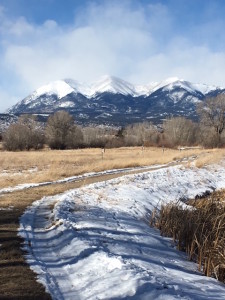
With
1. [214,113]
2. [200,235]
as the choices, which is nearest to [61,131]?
[214,113]

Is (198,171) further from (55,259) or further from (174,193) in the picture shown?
(55,259)

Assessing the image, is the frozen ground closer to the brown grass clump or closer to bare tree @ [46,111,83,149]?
the brown grass clump

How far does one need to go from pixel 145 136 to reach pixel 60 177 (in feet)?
234

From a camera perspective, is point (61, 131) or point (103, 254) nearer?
point (103, 254)

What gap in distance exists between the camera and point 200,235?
848 centimetres

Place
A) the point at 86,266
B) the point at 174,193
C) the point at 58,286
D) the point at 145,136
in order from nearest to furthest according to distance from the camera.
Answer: the point at 58,286
the point at 86,266
the point at 174,193
the point at 145,136

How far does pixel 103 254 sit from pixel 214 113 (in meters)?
58.6

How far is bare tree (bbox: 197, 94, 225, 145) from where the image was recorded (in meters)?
60.6

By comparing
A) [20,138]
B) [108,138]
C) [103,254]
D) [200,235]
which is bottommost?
[200,235]

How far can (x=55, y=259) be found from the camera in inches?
252

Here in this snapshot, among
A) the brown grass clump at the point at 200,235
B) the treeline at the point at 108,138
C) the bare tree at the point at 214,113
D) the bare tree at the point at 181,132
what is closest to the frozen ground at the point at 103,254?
the brown grass clump at the point at 200,235

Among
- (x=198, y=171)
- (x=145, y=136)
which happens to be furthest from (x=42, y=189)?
(x=145, y=136)

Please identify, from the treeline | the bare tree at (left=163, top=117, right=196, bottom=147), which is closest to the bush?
the treeline

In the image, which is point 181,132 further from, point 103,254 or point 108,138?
point 103,254
